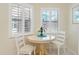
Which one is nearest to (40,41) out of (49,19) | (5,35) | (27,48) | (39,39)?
(39,39)

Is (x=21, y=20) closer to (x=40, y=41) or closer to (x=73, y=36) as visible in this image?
(x=40, y=41)

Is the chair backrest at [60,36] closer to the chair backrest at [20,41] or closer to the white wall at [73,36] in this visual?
the white wall at [73,36]

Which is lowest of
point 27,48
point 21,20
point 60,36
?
point 27,48

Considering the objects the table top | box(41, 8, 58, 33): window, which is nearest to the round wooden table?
the table top

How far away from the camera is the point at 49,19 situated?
3.67ft

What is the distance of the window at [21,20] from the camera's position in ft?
3.64

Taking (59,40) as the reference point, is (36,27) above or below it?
above

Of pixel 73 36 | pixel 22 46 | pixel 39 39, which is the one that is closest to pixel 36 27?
pixel 39 39

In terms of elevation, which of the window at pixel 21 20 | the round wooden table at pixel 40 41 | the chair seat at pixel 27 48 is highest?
the window at pixel 21 20

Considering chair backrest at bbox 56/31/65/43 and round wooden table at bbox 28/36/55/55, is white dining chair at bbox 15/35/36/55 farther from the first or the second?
chair backrest at bbox 56/31/65/43

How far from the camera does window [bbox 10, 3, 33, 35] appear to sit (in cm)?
111

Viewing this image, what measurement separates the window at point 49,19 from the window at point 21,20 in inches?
5.5

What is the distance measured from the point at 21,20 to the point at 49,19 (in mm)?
307

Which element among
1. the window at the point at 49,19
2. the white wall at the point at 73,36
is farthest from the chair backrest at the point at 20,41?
the white wall at the point at 73,36
